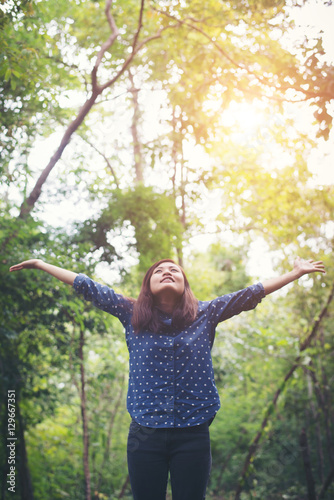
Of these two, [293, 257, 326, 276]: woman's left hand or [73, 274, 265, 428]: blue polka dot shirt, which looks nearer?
[73, 274, 265, 428]: blue polka dot shirt

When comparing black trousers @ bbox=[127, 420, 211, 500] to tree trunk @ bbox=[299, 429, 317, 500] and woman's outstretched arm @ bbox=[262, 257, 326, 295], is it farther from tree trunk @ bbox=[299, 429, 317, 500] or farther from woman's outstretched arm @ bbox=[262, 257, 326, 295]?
tree trunk @ bbox=[299, 429, 317, 500]

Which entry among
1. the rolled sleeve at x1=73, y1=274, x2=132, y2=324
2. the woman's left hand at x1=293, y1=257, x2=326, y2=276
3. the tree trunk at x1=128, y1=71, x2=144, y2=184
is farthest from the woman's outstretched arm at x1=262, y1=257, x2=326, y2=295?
the tree trunk at x1=128, y1=71, x2=144, y2=184

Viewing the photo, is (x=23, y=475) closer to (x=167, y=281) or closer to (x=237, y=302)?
(x=167, y=281)

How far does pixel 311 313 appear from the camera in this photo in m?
6.41

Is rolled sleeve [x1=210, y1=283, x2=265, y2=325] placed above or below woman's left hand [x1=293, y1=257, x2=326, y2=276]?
below

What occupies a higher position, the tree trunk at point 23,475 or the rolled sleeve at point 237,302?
the rolled sleeve at point 237,302

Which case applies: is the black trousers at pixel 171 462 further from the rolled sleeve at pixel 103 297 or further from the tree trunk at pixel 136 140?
the tree trunk at pixel 136 140

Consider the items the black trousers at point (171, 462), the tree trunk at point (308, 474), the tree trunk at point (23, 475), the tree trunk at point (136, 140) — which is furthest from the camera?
the tree trunk at point (136, 140)

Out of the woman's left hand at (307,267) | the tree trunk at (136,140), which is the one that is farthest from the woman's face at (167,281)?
the tree trunk at (136,140)

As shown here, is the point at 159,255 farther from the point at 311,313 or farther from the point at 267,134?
the point at 311,313

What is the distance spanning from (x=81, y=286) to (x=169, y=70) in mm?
3795

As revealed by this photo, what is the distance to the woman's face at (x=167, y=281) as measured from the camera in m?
1.75

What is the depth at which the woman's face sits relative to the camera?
1753 millimetres

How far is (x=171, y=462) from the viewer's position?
1.47m
